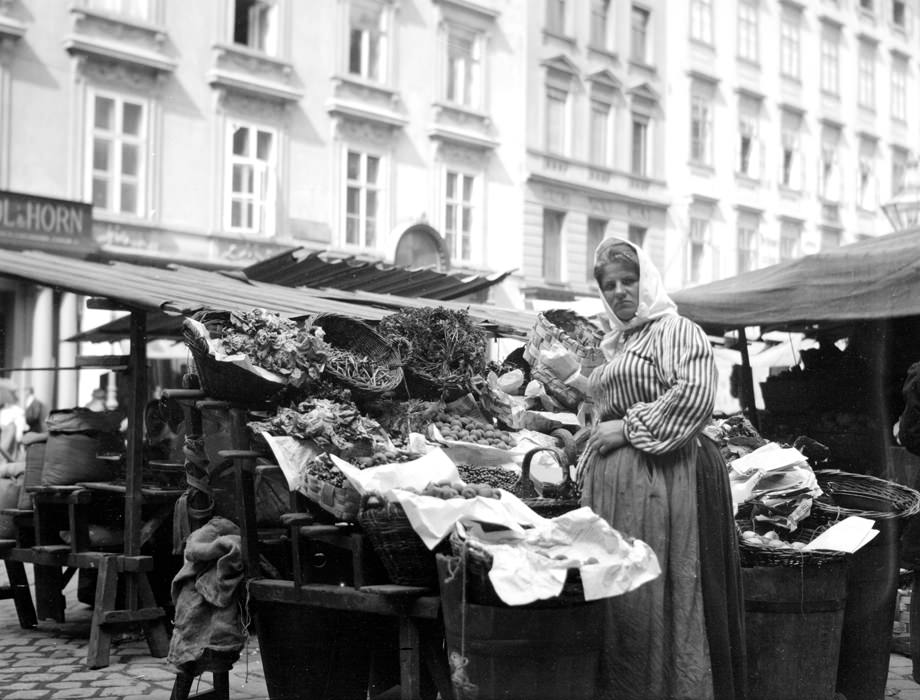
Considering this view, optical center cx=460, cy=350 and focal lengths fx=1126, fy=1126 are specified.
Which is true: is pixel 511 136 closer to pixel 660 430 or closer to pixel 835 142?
pixel 835 142

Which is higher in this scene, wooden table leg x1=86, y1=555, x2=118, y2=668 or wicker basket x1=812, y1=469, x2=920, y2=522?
wicker basket x1=812, y1=469, x2=920, y2=522

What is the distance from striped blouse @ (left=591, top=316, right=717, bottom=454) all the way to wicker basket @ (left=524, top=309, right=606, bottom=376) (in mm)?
1169

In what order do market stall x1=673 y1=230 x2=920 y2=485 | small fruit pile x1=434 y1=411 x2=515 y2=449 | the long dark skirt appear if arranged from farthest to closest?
market stall x1=673 y1=230 x2=920 y2=485, small fruit pile x1=434 y1=411 x2=515 y2=449, the long dark skirt

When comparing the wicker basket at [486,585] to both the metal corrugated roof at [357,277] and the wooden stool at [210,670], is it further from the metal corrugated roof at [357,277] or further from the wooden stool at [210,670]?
the metal corrugated roof at [357,277]

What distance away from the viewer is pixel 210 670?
4922 millimetres

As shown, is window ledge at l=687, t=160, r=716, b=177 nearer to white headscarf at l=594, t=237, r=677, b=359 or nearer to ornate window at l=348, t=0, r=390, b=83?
ornate window at l=348, t=0, r=390, b=83

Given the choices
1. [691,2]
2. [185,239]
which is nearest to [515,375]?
[185,239]

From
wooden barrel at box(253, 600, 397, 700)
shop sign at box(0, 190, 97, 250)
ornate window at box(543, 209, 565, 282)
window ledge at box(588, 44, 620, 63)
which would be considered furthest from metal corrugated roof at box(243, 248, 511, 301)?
window ledge at box(588, 44, 620, 63)

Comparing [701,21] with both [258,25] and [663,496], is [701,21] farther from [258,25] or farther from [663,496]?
[663,496]

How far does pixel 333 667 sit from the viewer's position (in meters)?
4.89

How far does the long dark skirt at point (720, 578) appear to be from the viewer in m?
4.01

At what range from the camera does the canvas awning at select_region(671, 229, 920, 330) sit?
7410 mm

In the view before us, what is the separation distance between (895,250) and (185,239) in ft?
46.4

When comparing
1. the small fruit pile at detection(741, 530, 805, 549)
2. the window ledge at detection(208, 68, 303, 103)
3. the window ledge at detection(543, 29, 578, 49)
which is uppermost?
the window ledge at detection(543, 29, 578, 49)
